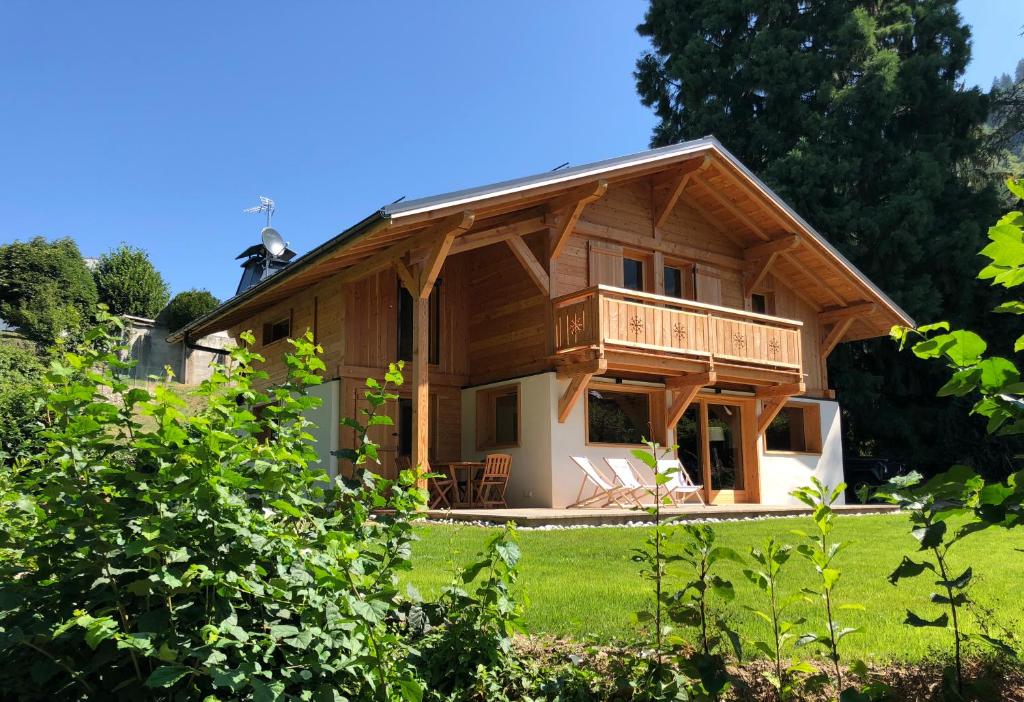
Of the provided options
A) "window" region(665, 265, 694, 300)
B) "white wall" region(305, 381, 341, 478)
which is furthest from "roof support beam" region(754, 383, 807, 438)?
"white wall" region(305, 381, 341, 478)

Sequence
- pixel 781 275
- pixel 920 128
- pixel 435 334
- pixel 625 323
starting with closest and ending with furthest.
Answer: pixel 625 323, pixel 435 334, pixel 781 275, pixel 920 128

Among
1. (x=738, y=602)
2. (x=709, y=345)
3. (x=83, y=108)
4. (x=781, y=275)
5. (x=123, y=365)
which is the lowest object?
(x=738, y=602)

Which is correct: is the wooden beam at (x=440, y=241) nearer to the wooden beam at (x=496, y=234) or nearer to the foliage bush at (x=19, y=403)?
the wooden beam at (x=496, y=234)

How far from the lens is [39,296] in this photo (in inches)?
1129

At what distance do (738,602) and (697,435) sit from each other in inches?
459

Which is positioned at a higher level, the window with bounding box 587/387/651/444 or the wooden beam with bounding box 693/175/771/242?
the wooden beam with bounding box 693/175/771/242

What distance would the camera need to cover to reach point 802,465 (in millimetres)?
17703

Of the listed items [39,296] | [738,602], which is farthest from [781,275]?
[39,296]

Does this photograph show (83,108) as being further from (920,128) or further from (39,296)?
(920,128)

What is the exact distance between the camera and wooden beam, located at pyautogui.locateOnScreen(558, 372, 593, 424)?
43.9 feet

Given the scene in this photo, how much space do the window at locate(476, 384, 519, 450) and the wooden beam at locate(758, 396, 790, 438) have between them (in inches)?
215

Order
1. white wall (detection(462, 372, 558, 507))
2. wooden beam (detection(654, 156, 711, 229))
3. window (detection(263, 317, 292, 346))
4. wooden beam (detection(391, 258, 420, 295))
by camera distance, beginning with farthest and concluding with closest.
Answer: window (detection(263, 317, 292, 346)) → wooden beam (detection(654, 156, 711, 229)) → white wall (detection(462, 372, 558, 507)) → wooden beam (detection(391, 258, 420, 295))

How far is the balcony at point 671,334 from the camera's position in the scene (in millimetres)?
13195

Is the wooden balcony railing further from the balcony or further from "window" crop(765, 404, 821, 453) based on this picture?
"window" crop(765, 404, 821, 453)
